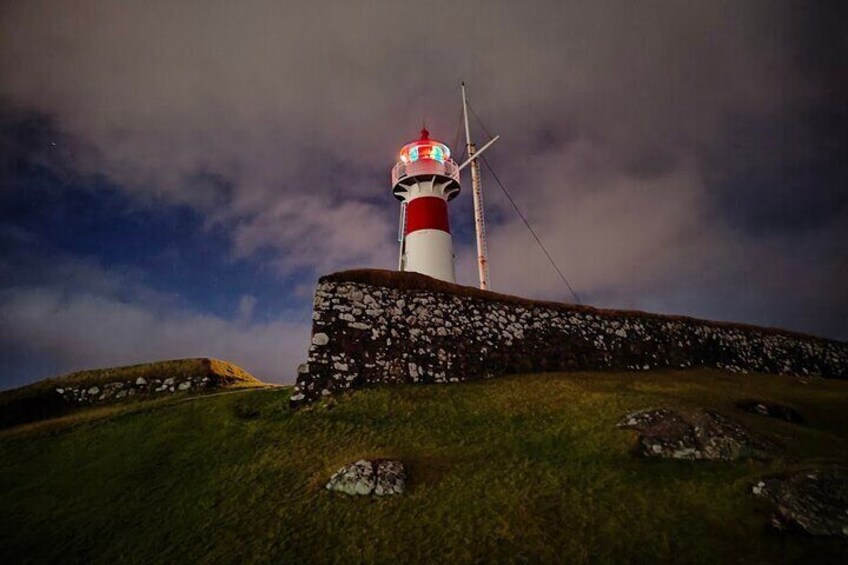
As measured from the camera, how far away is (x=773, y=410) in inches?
547

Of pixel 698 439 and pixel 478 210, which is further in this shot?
pixel 478 210

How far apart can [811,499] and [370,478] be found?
8363 mm

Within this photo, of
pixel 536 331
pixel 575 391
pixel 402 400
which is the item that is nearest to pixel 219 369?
pixel 402 400

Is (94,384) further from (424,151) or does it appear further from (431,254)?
(424,151)

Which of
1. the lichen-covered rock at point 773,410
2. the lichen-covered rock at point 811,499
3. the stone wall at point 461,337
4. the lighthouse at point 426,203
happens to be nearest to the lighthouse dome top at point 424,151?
the lighthouse at point 426,203

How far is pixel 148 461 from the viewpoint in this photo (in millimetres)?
11711

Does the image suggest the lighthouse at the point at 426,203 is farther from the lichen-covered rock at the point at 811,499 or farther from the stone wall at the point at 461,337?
the lichen-covered rock at the point at 811,499

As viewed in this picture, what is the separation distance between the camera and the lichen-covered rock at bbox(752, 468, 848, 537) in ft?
23.8

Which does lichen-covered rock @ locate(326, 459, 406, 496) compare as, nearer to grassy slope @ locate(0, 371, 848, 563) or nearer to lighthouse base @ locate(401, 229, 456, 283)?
grassy slope @ locate(0, 371, 848, 563)

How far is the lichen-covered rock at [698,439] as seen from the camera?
9.91 metres

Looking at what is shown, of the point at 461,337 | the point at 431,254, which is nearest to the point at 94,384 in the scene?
the point at 461,337

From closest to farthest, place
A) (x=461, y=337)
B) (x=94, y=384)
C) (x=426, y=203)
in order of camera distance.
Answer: (x=461, y=337)
(x=94, y=384)
(x=426, y=203)

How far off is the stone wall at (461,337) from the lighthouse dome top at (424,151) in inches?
520

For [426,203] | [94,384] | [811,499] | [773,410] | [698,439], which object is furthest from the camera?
[426,203]
